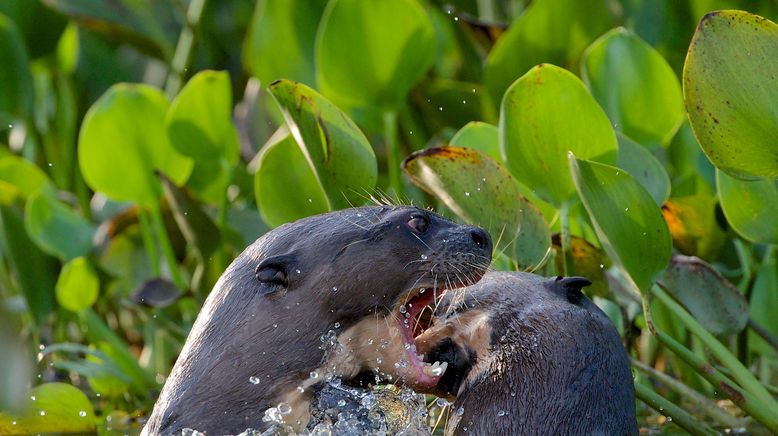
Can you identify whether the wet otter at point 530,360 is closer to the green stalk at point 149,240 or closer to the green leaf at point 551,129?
the green leaf at point 551,129

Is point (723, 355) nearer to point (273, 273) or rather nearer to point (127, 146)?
point (273, 273)

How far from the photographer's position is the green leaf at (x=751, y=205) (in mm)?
3258

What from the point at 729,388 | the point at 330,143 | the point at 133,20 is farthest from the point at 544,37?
the point at 133,20

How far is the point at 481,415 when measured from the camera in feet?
8.60

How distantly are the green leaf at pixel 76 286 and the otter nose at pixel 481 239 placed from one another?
6.74 ft

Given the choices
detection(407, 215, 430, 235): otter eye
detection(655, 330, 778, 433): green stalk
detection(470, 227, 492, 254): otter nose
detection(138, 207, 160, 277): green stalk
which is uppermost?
detection(407, 215, 430, 235): otter eye

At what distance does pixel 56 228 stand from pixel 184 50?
1.25 meters

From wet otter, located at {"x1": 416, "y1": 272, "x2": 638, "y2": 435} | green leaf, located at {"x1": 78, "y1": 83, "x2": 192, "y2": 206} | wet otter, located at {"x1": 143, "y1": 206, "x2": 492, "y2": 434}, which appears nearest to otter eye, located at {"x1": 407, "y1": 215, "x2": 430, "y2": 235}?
wet otter, located at {"x1": 143, "y1": 206, "x2": 492, "y2": 434}

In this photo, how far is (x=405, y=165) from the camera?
124 inches

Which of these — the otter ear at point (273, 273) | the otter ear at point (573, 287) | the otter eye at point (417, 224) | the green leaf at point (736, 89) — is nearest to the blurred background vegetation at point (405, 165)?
the green leaf at point (736, 89)

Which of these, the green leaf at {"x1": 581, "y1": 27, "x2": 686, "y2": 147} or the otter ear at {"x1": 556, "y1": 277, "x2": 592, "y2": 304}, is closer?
the otter ear at {"x1": 556, "y1": 277, "x2": 592, "y2": 304}

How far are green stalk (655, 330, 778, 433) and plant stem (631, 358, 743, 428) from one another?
282 mm

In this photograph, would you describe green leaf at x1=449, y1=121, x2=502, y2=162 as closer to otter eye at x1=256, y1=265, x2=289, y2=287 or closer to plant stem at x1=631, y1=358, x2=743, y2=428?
plant stem at x1=631, y1=358, x2=743, y2=428

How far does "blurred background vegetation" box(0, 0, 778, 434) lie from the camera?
300 centimetres
